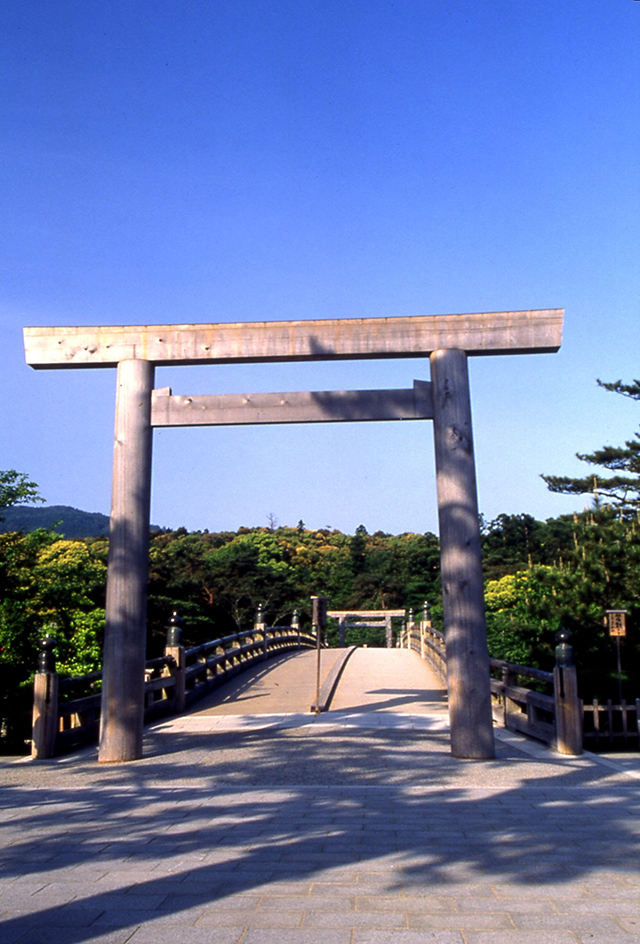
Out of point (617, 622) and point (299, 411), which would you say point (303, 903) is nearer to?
point (299, 411)

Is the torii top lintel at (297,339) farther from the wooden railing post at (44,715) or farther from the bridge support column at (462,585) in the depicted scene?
the wooden railing post at (44,715)

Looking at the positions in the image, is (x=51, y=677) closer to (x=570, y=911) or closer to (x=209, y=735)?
(x=209, y=735)

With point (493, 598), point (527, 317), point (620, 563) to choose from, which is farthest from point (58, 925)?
point (493, 598)

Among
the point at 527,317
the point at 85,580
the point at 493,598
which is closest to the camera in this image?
the point at 527,317

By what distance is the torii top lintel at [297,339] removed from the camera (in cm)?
822

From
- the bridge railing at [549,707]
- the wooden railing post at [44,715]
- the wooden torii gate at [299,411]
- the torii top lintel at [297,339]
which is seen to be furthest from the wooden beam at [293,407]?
the bridge railing at [549,707]

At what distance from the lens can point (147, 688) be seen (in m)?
10.8

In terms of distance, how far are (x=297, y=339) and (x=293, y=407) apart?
0.73 meters

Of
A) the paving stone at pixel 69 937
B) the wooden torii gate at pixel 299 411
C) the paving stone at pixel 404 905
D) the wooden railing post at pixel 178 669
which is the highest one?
the wooden torii gate at pixel 299 411

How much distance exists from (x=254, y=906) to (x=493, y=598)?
125 ft

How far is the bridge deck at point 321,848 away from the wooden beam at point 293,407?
11.5 ft

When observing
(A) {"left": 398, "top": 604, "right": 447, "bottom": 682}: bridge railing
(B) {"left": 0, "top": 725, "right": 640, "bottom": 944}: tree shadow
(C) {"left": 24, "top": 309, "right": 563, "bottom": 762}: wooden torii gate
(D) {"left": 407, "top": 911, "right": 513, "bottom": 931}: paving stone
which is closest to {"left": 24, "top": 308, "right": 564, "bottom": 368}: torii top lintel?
(C) {"left": 24, "top": 309, "right": 563, "bottom": 762}: wooden torii gate

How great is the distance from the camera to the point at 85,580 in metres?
25.7

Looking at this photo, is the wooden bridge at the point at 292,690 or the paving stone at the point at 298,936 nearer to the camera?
the paving stone at the point at 298,936
